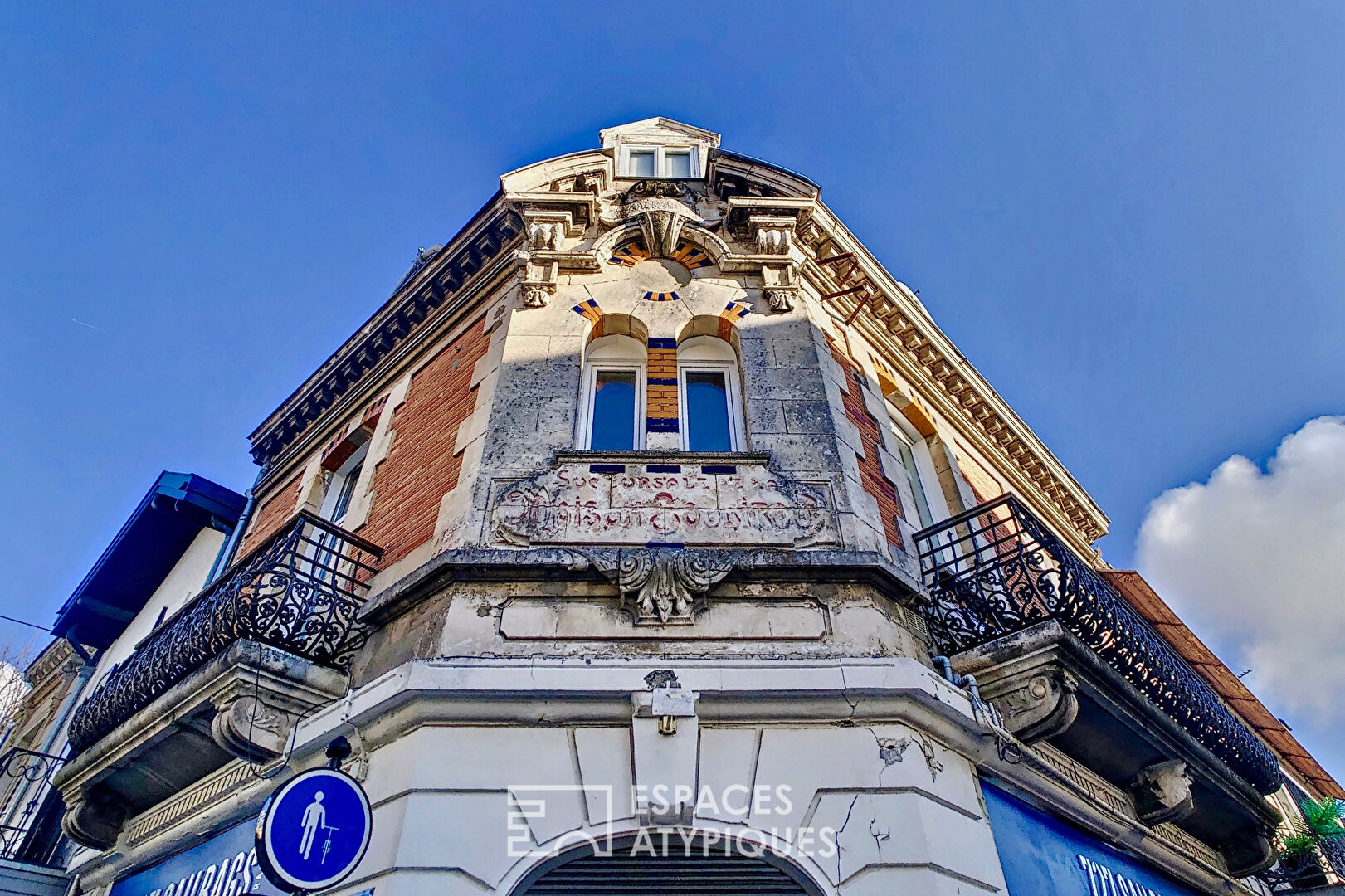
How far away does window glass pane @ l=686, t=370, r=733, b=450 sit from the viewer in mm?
7695

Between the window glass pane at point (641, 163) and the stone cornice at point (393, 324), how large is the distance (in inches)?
65.5

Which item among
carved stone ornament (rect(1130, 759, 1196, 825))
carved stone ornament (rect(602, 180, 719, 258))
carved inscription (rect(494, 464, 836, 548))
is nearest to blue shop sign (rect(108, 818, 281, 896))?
carved inscription (rect(494, 464, 836, 548))

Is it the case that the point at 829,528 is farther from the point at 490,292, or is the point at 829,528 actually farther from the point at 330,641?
the point at 490,292

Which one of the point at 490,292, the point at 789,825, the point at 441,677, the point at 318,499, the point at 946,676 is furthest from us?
the point at 318,499

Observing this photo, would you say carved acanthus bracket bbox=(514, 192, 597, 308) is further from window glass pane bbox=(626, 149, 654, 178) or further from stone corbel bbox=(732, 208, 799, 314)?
stone corbel bbox=(732, 208, 799, 314)

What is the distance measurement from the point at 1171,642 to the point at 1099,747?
5198mm

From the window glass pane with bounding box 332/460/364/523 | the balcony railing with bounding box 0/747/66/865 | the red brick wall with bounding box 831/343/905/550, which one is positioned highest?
the window glass pane with bounding box 332/460/364/523

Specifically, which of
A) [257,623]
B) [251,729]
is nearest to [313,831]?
[251,729]

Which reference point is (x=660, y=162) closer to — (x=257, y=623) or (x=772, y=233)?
(x=772, y=233)

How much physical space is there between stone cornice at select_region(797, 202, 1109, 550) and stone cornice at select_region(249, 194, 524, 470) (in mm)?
3645

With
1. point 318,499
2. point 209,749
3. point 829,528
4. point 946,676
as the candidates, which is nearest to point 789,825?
point 946,676

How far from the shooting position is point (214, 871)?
6418 mm

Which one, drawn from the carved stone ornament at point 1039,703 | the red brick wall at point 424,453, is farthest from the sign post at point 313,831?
the carved stone ornament at point 1039,703

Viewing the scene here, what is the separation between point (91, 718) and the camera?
7641 mm
